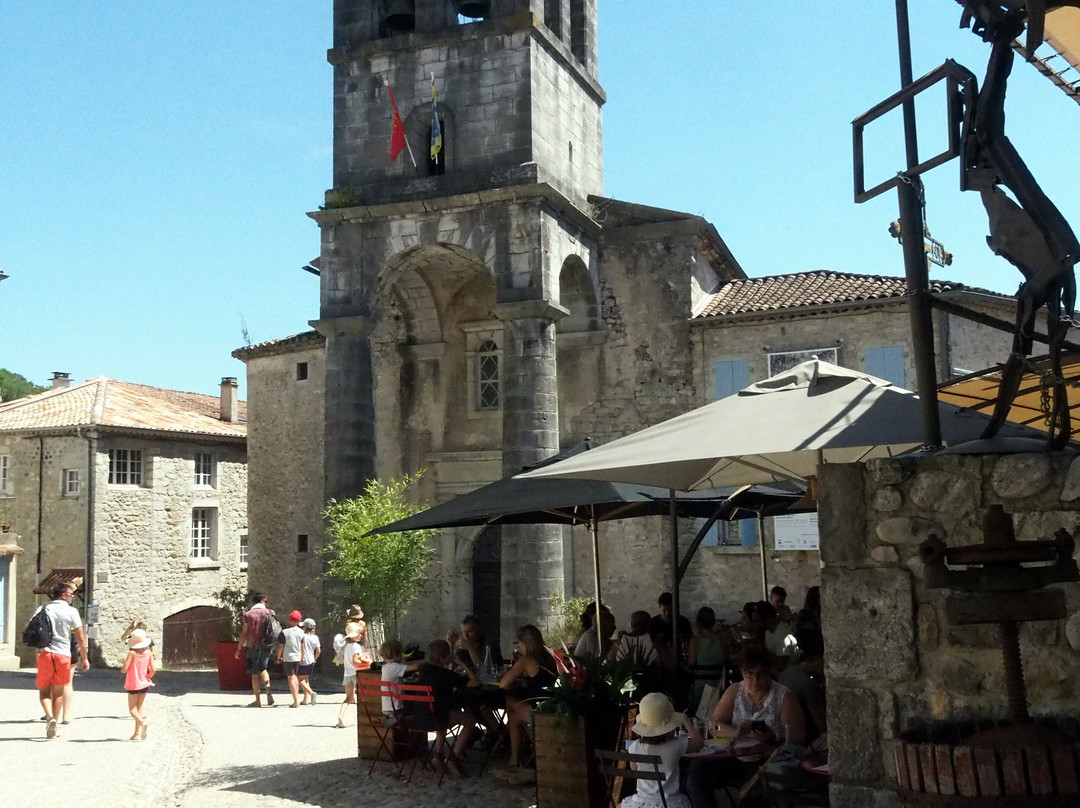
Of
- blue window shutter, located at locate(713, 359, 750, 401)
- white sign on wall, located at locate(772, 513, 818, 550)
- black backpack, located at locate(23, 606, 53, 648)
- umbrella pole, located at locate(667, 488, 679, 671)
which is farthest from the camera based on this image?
blue window shutter, located at locate(713, 359, 750, 401)

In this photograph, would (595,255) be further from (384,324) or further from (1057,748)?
(1057,748)

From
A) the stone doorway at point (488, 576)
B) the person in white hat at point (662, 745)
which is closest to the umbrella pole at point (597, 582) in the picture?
the person in white hat at point (662, 745)

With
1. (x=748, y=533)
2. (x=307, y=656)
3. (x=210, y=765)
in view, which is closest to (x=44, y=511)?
(x=307, y=656)

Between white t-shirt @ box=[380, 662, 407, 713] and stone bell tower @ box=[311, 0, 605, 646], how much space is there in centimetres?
718

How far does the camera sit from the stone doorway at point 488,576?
20.0m

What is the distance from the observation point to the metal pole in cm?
448

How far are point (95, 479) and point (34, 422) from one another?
285 centimetres

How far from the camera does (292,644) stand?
1387 cm

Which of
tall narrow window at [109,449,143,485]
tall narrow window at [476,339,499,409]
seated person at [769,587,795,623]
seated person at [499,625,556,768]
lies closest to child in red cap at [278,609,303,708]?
seated person at [769,587,795,623]

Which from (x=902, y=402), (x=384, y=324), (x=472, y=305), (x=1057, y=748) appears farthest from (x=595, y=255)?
(x=1057, y=748)

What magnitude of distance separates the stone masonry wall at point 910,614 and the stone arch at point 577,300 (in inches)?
583

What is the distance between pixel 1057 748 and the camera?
10.3 feet

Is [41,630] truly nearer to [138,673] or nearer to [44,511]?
[138,673]

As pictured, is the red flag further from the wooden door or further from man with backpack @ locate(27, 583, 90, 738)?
the wooden door
